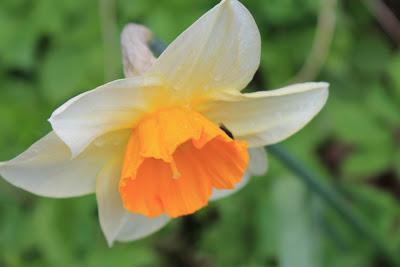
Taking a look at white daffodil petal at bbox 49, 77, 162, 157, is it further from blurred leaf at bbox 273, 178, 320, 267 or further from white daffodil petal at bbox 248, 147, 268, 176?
blurred leaf at bbox 273, 178, 320, 267

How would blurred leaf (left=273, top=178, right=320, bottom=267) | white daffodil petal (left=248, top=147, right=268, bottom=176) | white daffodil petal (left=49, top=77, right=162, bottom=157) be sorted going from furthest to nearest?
blurred leaf (left=273, top=178, right=320, bottom=267) → white daffodil petal (left=248, top=147, right=268, bottom=176) → white daffodil petal (left=49, top=77, right=162, bottom=157)

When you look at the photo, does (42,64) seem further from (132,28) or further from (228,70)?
(228,70)

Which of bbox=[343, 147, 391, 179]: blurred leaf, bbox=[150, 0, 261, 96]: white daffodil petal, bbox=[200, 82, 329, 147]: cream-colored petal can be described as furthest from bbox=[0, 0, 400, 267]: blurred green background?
bbox=[150, 0, 261, 96]: white daffodil petal

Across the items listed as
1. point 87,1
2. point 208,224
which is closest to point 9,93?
point 87,1

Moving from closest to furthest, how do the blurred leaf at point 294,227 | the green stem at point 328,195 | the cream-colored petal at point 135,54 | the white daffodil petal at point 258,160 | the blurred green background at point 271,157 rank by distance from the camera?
the cream-colored petal at point 135,54 → the white daffodil petal at point 258,160 → the green stem at point 328,195 → the blurred leaf at point 294,227 → the blurred green background at point 271,157

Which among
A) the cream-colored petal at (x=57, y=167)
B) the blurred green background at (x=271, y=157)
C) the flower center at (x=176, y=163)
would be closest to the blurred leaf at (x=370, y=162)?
the blurred green background at (x=271, y=157)

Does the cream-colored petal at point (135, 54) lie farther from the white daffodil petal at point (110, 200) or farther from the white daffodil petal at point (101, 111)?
the white daffodil petal at point (110, 200)

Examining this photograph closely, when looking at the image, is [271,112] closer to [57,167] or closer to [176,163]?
[176,163]
